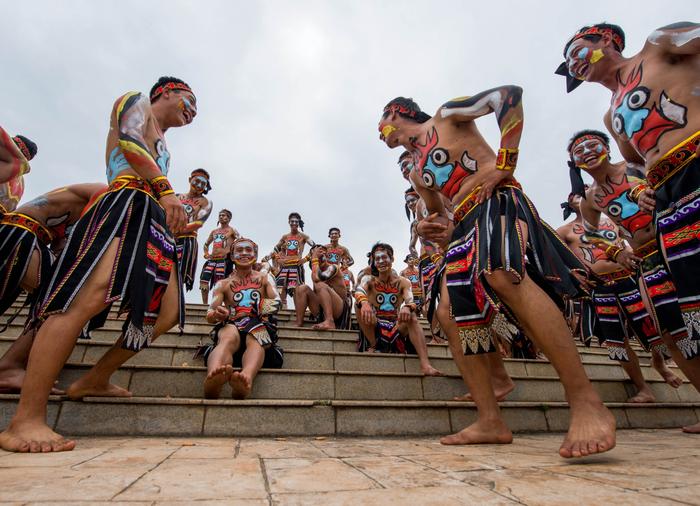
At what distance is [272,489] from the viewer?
3.54 ft

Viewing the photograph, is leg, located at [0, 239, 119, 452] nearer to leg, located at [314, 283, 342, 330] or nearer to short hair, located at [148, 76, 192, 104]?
short hair, located at [148, 76, 192, 104]

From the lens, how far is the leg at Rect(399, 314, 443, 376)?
12.6 feet

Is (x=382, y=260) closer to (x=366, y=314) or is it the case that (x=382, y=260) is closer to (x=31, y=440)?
(x=366, y=314)

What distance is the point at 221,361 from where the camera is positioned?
3.33 m

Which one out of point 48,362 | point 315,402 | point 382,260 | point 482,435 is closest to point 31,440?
point 48,362

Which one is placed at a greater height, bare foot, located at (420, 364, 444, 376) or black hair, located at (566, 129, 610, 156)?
black hair, located at (566, 129, 610, 156)

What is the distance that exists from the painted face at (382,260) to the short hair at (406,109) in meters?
2.49

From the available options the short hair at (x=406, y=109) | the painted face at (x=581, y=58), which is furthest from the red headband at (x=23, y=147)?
the painted face at (x=581, y=58)

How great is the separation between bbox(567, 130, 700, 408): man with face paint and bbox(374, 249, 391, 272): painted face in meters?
2.50

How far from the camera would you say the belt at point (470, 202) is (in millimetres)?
2496

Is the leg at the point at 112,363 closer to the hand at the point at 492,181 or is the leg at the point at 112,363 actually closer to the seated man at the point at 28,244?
the seated man at the point at 28,244

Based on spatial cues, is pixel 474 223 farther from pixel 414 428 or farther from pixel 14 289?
pixel 14 289

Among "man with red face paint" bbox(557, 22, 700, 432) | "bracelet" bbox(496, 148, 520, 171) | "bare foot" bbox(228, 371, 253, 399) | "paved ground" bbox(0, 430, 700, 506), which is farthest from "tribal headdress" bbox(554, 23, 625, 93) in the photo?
"bare foot" bbox(228, 371, 253, 399)

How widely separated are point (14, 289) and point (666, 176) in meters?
4.54
